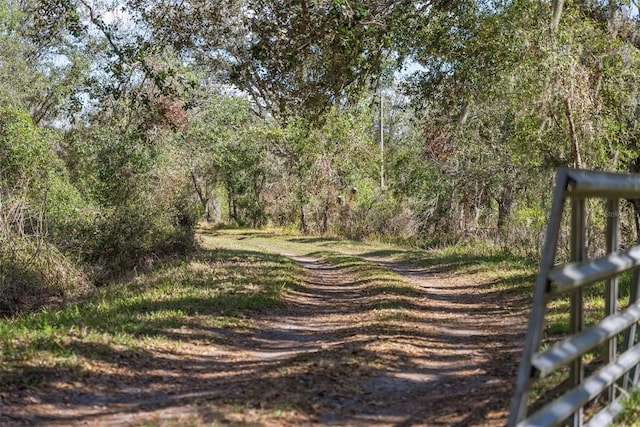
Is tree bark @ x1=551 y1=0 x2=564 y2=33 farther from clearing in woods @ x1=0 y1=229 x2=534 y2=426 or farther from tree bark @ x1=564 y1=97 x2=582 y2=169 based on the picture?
clearing in woods @ x1=0 y1=229 x2=534 y2=426

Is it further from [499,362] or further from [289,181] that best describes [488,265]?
[289,181]

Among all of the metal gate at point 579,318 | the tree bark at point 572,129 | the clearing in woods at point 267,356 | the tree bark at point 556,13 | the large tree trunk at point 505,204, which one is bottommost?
the clearing in woods at point 267,356

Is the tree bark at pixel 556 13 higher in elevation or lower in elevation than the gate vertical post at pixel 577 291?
higher

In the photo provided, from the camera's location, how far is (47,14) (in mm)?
13852

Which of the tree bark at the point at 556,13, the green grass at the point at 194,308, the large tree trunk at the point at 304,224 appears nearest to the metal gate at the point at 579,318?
the green grass at the point at 194,308

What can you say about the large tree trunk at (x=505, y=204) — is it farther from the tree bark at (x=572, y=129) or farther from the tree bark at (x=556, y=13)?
the tree bark at (x=556, y=13)

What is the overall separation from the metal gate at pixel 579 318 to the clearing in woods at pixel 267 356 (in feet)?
2.69

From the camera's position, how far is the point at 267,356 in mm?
7934

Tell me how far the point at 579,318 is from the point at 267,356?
454cm

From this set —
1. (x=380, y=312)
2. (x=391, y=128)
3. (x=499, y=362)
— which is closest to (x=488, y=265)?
(x=380, y=312)

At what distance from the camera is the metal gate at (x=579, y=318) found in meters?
3.33

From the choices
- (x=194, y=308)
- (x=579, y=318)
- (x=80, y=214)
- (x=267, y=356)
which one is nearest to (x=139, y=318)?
(x=194, y=308)

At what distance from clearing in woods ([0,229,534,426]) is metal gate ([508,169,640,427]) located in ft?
2.69

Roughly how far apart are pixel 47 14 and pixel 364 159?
79.7 feet
